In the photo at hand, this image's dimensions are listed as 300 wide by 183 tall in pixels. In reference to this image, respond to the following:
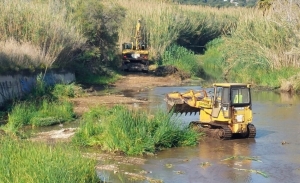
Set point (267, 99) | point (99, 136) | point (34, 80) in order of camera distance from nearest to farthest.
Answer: point (99, 136) < point (34, 80) < point (267, 99)

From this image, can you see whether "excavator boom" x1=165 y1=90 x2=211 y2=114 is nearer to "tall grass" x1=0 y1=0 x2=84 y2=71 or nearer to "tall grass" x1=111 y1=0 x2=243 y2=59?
"tall grass" x1=0 y1=0 x2=84 y2=71

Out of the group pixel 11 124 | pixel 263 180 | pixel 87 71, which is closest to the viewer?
pixel 263 180

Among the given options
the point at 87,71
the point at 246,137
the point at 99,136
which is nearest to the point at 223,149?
the point at 246,137

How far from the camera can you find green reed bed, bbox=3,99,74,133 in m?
19.4

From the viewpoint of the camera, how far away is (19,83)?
2470 centimetres

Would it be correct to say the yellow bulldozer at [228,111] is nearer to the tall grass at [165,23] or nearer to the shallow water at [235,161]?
the shallow water at [235,161]

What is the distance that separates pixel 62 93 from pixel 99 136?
31.8ft

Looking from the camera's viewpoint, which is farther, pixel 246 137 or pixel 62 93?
pixel 62 93

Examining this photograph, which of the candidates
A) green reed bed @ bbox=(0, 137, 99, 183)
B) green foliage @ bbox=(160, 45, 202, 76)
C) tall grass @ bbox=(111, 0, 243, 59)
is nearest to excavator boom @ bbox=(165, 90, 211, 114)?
green reed bed @ bbox=(0, 137, 99, 183)

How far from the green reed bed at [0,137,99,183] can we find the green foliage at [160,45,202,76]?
28769mm

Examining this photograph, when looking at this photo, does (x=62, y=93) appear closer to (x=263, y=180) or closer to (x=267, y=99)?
(x=267, y=99)

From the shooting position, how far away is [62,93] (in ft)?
86.1

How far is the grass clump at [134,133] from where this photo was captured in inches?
636

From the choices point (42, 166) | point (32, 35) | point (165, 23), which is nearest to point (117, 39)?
point (165, 23)
